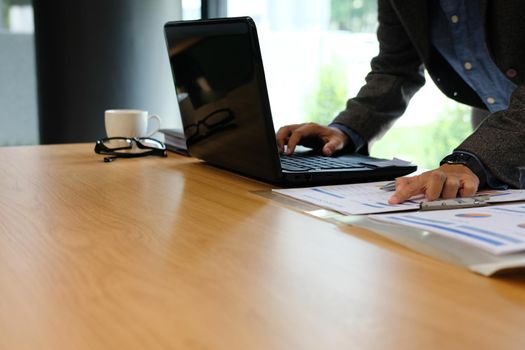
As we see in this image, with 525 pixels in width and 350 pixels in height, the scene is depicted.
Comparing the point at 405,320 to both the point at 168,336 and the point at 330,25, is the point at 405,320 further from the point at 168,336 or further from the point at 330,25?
the point at 330,25

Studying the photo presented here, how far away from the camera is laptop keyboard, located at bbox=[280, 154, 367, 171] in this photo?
47.0 inches

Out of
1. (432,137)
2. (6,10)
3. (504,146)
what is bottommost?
(432,137)

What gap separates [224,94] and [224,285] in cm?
64

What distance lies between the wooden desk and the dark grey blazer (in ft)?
1.28

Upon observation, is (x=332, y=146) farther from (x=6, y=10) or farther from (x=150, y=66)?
(x=6, y=10)

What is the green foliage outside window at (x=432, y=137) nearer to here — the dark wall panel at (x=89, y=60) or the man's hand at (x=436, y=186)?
the dark wall panel at (x=89, y=60)

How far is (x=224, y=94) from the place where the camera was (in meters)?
1.22

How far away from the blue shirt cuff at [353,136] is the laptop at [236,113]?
77mm

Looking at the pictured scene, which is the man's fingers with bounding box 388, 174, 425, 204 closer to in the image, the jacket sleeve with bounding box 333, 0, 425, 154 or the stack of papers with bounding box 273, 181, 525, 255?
the stack of papers with bounding box 273, 181, 525, 255

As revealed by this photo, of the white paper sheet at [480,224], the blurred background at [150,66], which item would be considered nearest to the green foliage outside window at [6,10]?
the blurred background at [150,66]

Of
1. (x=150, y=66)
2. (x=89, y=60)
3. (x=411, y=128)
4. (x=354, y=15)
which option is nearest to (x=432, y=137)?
(x=411, y=128)

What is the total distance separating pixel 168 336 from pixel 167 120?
255cm

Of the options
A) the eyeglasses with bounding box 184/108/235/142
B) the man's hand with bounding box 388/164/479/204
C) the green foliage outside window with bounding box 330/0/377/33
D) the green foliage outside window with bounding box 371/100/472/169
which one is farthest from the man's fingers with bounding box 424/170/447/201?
the green foliage outside window with bounding box 330/0/377/33

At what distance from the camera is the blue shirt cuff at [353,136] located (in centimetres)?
151
